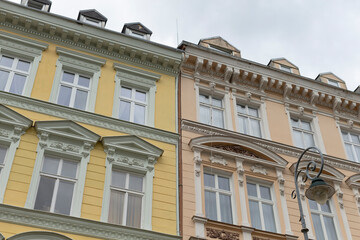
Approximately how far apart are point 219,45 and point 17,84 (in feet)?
30.5

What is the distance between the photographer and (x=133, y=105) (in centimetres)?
1658

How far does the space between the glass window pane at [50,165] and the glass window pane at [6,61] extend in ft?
13.6

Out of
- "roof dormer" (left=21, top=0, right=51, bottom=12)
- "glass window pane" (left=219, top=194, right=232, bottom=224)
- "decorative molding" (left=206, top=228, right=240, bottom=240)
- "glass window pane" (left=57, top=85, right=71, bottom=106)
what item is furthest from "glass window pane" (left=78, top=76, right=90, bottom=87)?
"decorative molding" (left=206, top=228, right=240, bottom=240)

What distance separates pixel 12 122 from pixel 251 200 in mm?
8222

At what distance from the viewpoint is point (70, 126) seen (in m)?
14.4

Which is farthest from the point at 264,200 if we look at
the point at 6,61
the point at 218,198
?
the point at 6,61

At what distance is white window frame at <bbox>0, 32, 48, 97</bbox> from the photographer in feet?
52.4

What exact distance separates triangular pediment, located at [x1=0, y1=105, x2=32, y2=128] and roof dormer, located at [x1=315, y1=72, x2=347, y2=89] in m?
14.1

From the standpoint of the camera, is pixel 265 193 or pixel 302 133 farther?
pixel 302 133

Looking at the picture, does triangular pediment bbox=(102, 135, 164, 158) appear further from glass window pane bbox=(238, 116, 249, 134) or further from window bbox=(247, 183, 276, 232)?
glass window pane bbox=(238, 116, 249, 134)

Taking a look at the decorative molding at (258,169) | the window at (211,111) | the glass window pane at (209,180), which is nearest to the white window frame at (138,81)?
the window at (211,111)

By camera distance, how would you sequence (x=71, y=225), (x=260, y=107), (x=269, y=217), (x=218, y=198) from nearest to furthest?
(x=71, y=225), (x=218, y=198), (x=269, y=217), (x=260, y=107)

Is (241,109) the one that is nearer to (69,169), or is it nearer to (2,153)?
(69,169)

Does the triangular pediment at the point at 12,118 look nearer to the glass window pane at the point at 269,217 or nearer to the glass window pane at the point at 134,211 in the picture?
the glass window pane at the point at 134,211
